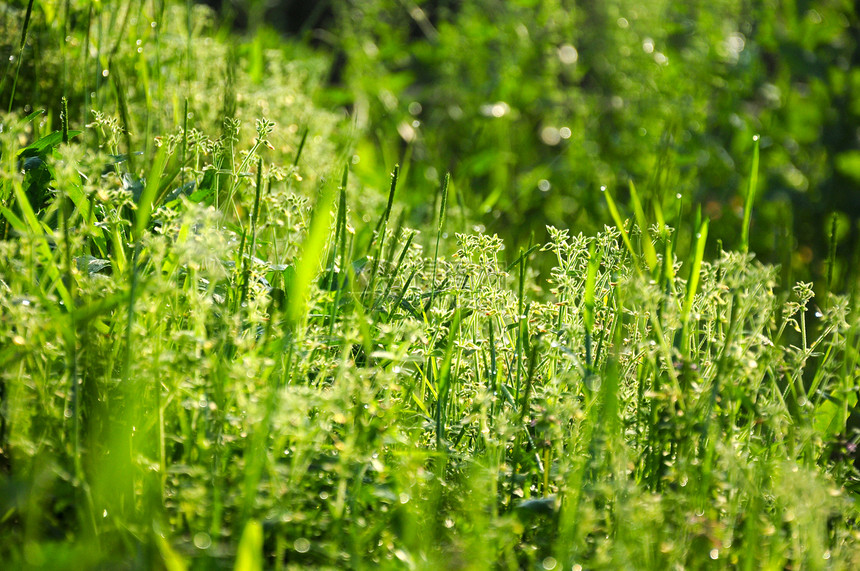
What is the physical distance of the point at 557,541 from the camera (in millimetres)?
1128

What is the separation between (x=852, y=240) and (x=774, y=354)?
2291 mm

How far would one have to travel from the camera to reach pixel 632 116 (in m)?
3.84

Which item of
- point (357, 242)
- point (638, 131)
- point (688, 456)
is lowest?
point (688, 456)

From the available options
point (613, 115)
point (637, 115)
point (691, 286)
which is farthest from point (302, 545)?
point (613, 115)

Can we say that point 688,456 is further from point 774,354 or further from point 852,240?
point 852,240

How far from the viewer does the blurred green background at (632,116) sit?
10.8ft

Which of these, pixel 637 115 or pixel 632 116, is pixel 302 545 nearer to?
pixel 632 116

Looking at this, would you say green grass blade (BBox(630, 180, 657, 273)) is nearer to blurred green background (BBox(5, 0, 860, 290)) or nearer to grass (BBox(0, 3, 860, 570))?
grass (BBox(0, 3, 860, 570))

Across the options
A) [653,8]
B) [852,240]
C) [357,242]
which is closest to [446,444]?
[357,242]

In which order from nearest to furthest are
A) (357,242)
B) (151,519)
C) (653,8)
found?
1. (151,519)
2. (357,242)
3. (653,8)

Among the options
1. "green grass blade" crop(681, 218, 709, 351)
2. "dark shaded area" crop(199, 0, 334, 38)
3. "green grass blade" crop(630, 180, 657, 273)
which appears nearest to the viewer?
"green grass blade" crop(681, 218, 709, 351)

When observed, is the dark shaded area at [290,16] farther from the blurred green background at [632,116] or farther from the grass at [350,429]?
the grass at [350,429]

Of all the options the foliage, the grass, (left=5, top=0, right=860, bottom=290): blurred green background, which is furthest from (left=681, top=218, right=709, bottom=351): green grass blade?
the foliage

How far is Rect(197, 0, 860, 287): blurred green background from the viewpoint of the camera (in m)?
3.30
